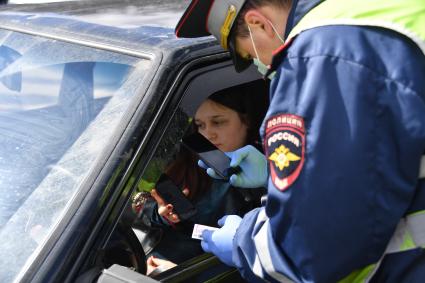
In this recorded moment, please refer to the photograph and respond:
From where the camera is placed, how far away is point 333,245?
108 cm

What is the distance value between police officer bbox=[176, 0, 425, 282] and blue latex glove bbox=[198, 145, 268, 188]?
34.2 inches

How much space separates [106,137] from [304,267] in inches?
24.0

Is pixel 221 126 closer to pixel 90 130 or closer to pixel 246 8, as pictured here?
pixel 90 130

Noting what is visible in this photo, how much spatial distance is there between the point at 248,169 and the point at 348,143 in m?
1.08

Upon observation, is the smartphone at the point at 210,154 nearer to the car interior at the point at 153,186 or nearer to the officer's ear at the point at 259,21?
the car interior at the point at 153,186

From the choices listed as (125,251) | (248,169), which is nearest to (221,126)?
(248,169)

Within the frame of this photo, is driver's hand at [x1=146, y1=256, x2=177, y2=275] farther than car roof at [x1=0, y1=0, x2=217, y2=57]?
Yes

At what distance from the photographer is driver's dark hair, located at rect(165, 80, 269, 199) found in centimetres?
218

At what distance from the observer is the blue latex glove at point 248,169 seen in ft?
6.79

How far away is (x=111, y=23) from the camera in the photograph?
1.82 meters

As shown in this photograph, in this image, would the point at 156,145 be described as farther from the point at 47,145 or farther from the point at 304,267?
the point at 304,267

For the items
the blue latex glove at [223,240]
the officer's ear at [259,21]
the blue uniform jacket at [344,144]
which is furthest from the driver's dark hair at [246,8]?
the blue latex glove at [223,240]

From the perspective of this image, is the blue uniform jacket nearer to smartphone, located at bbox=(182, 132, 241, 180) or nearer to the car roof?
the car roof

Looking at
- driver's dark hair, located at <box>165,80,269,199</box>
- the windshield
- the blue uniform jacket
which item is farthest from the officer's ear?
driver's dark hair, located at <box>165,80,269,199</box>
